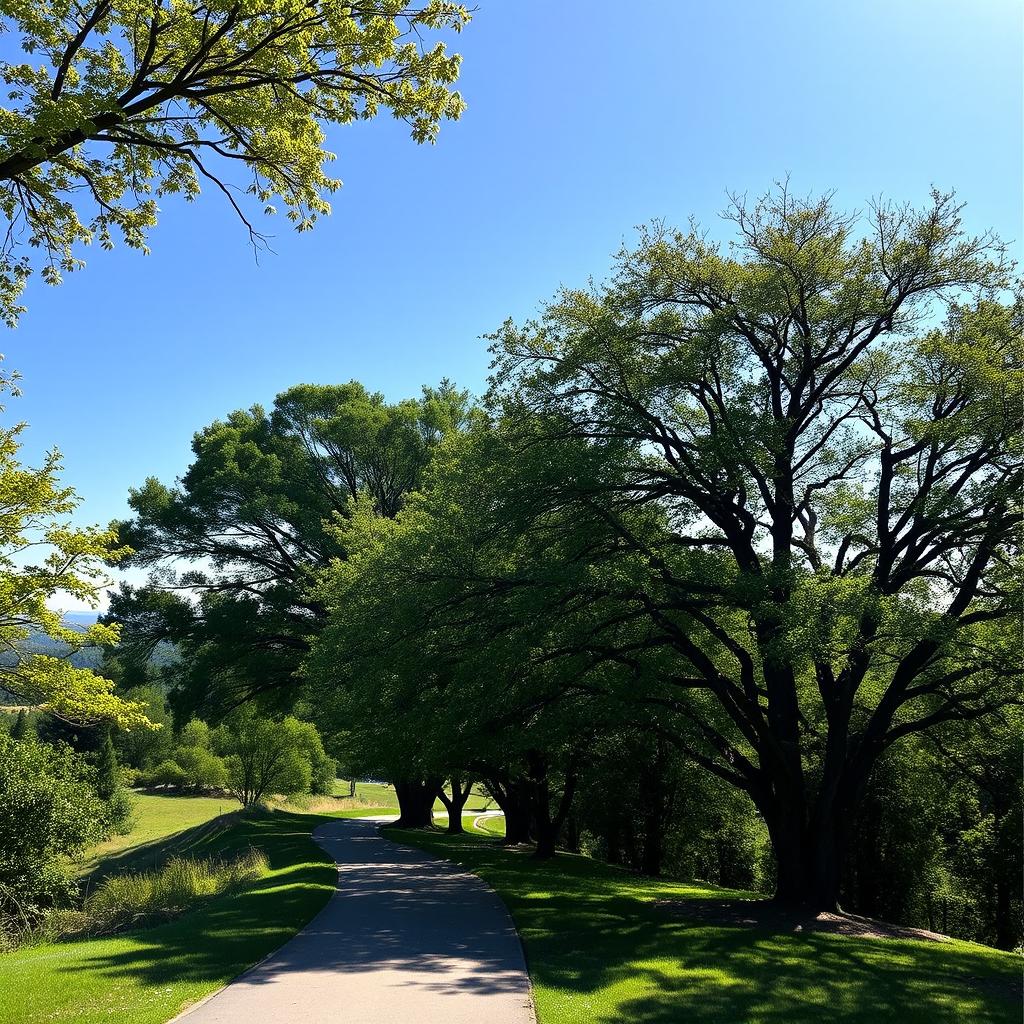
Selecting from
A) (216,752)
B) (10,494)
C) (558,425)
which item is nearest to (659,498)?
(558,425)

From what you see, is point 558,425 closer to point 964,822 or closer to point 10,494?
point 10,494

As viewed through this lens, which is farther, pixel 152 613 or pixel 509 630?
pixel 152 613

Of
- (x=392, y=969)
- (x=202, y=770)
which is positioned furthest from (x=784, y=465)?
(x=202, y=770)

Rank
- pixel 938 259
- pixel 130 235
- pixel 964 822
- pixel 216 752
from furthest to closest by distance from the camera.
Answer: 1. pixel 216 752
2. pixel 964 822
3. pixel 938 259
4. pixel 130 235

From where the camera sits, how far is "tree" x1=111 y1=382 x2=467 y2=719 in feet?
104

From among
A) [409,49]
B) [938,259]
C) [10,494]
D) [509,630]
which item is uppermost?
[938,259]

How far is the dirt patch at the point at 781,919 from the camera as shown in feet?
43.8

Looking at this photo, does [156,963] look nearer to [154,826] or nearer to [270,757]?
[154,826]

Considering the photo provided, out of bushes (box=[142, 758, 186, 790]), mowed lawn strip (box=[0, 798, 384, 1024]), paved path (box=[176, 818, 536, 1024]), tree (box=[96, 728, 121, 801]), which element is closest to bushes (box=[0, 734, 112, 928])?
mowed lawn strip (box=[0, 798, 384, 1024])

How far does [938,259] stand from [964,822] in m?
17.2

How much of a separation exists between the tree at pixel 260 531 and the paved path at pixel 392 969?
17575 millimetres

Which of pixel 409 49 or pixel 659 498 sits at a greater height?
pixel 409 49

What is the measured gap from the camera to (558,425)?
1580cm

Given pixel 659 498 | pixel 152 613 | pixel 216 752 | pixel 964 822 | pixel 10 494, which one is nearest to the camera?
pixel 10 494
